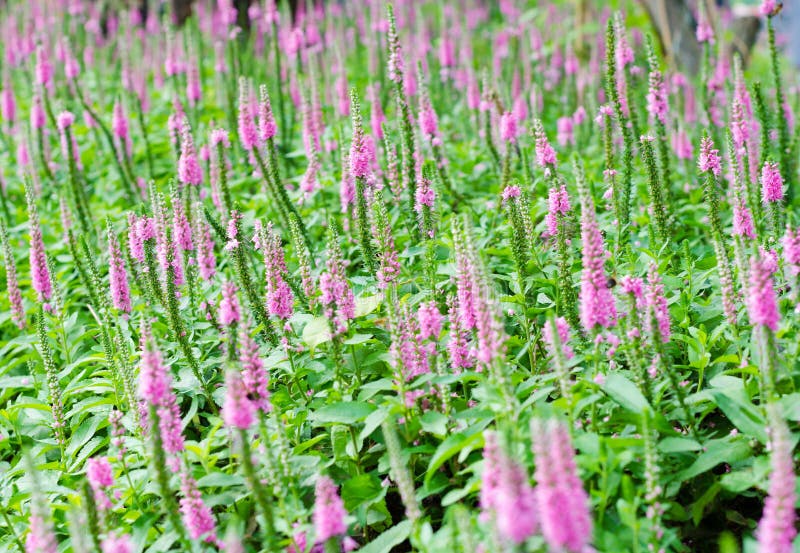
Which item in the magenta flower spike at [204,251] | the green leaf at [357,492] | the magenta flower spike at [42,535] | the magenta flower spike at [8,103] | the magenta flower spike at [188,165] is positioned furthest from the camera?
the magenta flower spike at [8,103]

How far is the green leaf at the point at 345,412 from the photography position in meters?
3.36

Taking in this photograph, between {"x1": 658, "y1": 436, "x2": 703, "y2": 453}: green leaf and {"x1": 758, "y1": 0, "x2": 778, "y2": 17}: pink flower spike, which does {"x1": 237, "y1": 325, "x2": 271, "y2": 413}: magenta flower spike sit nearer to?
{"x1": 658, "y1": 436, "x2": 703, "y2": 453}: green leaf

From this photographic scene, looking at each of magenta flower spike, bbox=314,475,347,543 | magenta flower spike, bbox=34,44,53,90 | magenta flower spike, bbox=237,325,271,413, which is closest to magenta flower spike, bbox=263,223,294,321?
magenta flower spike, bbox=237,325,271,413

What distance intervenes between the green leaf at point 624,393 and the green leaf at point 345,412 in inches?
36.4

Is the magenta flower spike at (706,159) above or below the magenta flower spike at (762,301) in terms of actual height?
above

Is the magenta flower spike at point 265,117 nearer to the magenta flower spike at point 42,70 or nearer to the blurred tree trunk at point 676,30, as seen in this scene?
the magenta flower spike at point 42,70

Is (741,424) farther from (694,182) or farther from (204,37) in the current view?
(204,37)

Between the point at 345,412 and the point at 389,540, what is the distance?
0.54m

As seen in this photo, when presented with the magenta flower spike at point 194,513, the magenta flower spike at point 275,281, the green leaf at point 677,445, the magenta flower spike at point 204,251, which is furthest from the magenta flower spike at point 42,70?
the green leaf at point 677,445

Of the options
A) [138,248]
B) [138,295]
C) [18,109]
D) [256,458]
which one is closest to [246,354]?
[256,458]

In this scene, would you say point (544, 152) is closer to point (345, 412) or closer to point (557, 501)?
point (345, 412)

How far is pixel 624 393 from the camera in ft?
10.2

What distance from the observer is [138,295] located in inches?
212

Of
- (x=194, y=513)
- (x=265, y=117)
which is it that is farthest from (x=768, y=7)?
(x=194, y=513)
